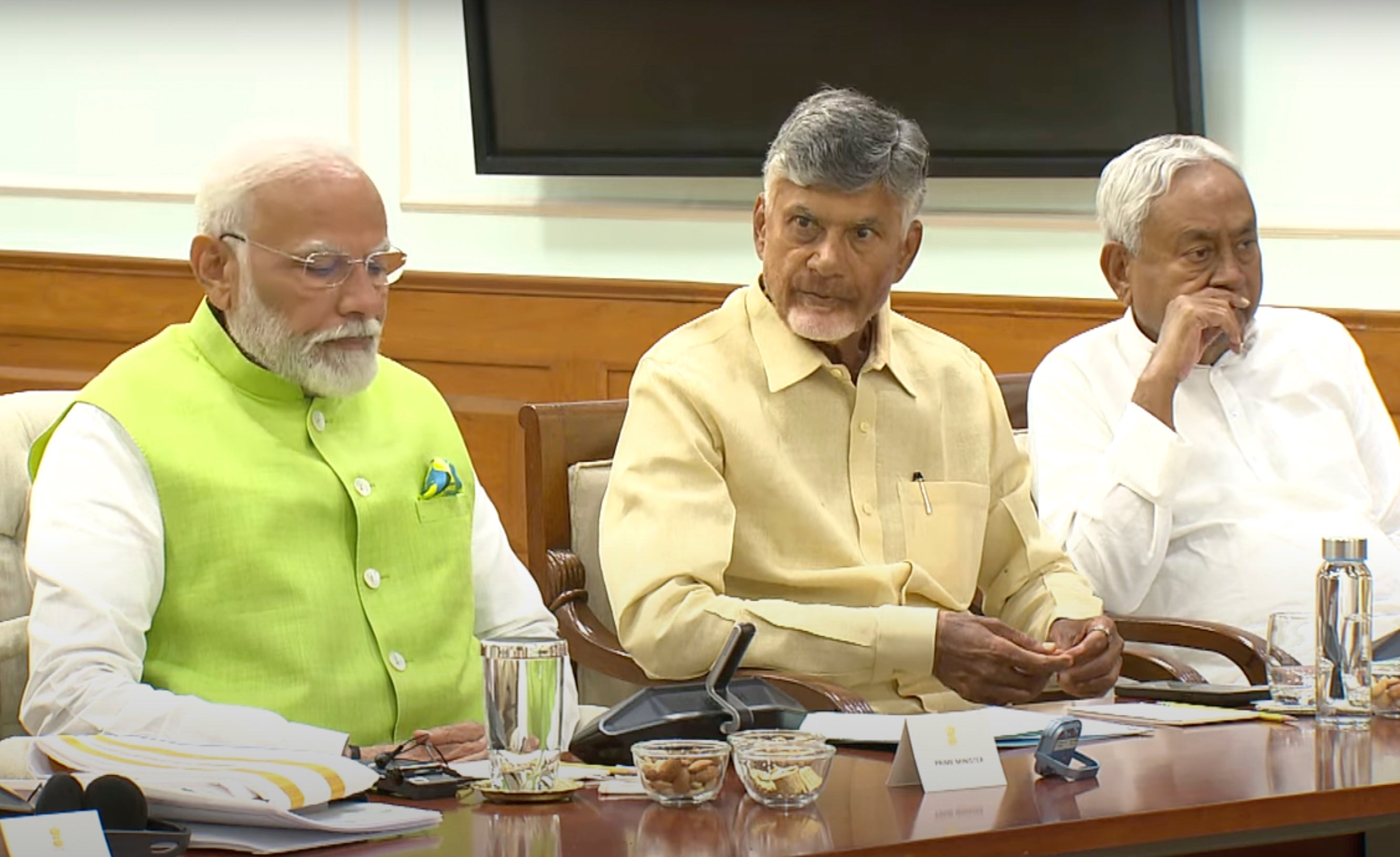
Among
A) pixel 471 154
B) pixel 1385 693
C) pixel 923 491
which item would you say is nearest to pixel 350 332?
pixel 923 491

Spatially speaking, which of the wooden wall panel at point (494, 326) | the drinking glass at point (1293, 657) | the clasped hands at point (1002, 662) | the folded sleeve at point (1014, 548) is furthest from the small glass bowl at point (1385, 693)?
the wooden wall panel at point (494, 326)

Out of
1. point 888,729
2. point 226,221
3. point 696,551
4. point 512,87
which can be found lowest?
point 888,729

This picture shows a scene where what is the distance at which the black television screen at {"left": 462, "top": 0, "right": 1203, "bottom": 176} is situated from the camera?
479cm

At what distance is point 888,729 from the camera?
81.4 inches

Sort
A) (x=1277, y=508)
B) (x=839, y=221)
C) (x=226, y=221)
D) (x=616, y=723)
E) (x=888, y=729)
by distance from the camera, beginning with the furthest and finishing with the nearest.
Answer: (x=1277, y=508) < (x=839, y=221) < (x=226, y=221) < (x=888, y=729) < (x=616, y=723)

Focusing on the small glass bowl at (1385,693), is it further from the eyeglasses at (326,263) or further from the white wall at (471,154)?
the white wall at (471,154)

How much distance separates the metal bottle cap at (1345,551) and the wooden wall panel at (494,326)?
2.56 meters

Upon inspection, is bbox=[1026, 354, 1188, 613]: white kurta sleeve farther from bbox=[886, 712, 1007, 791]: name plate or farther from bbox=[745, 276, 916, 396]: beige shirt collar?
bbox=[886, 712, 1007, 791]: name plate

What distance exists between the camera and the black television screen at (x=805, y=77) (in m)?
4.79

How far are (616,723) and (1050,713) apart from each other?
22.1 inches

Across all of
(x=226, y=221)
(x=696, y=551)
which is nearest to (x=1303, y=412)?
(x=696, y=551)

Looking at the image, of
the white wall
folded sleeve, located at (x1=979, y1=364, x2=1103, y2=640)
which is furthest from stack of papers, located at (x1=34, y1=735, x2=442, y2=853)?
the white wall

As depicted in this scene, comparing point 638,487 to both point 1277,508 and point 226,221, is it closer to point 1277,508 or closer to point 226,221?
point 226,221

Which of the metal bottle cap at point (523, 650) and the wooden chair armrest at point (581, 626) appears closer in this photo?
the metal bottle cap at point (523, 650)
